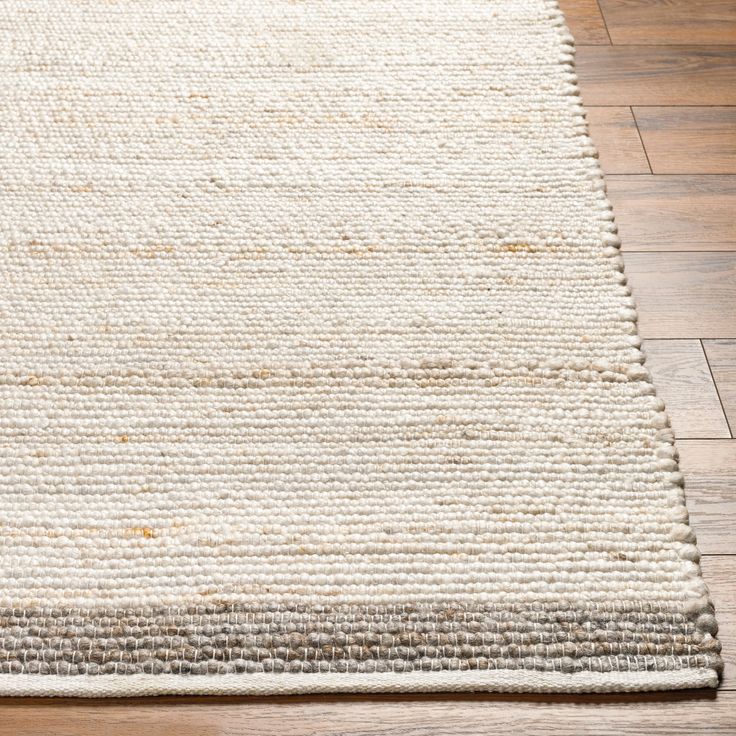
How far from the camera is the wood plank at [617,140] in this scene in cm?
117

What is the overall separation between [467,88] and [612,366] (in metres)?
0.54

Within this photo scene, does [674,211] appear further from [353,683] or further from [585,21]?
[353,683]

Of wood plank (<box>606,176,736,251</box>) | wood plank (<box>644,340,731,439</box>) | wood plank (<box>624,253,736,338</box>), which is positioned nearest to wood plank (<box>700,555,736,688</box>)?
wood plank (<box>644,340,731,439</box>)

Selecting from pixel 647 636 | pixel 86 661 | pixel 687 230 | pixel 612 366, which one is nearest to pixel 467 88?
pixel 687 230

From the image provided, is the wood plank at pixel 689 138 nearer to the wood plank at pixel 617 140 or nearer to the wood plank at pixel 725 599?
the wood plank at pixel 617 140

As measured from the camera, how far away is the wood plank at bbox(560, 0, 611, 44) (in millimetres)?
1325

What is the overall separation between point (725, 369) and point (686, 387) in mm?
62

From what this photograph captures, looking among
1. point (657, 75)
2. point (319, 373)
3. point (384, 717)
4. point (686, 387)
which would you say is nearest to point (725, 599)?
point (686, 387)

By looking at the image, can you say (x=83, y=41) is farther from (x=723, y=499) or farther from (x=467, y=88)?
(x=723, y=499)

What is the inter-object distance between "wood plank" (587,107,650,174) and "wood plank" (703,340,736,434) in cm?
32

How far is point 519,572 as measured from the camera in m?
0.82

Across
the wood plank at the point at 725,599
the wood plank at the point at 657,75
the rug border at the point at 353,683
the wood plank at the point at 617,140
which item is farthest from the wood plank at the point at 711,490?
the wood plank at the point at 657,75

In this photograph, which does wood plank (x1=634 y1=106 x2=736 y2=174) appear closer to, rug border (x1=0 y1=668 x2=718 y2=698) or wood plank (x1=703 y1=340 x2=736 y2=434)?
wood plank (x1=703 y1=340 x2=736 y2=434)

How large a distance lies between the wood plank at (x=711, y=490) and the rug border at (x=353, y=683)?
150 mm
